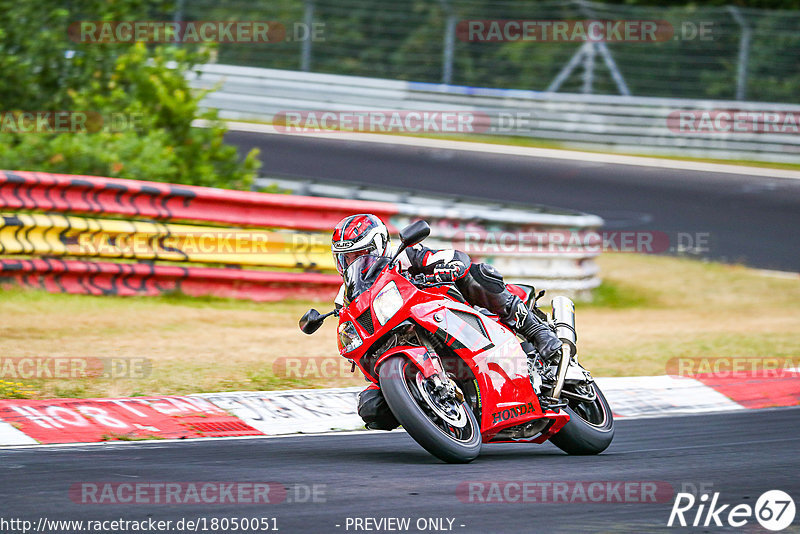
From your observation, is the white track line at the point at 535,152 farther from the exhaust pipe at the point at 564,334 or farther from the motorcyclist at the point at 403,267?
the motorcyclist at the point at 403,267

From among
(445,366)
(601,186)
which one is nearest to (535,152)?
(601,186)

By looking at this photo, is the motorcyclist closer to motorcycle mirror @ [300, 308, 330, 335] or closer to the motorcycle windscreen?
the motorcycle windscreen

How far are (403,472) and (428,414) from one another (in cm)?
33

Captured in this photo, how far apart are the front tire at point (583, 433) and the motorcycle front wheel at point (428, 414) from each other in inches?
34.2

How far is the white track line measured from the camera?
22.6 metres

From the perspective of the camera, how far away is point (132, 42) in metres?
15.1

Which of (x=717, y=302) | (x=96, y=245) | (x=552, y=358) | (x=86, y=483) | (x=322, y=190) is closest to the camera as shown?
(x=86, y=483)

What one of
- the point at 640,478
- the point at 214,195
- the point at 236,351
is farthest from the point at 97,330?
the point at 640,478

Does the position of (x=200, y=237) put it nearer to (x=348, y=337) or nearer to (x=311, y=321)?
(x=311, y=321)

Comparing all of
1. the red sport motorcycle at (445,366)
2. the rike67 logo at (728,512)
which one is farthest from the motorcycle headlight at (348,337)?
the rike67 logo at (728,512)

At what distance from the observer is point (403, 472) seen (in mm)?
5875

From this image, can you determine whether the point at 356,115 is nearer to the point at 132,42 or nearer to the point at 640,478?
the point at 132,42

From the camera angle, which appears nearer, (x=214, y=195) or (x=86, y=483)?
(x=86, y=483)

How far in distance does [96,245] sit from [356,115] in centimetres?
1323
